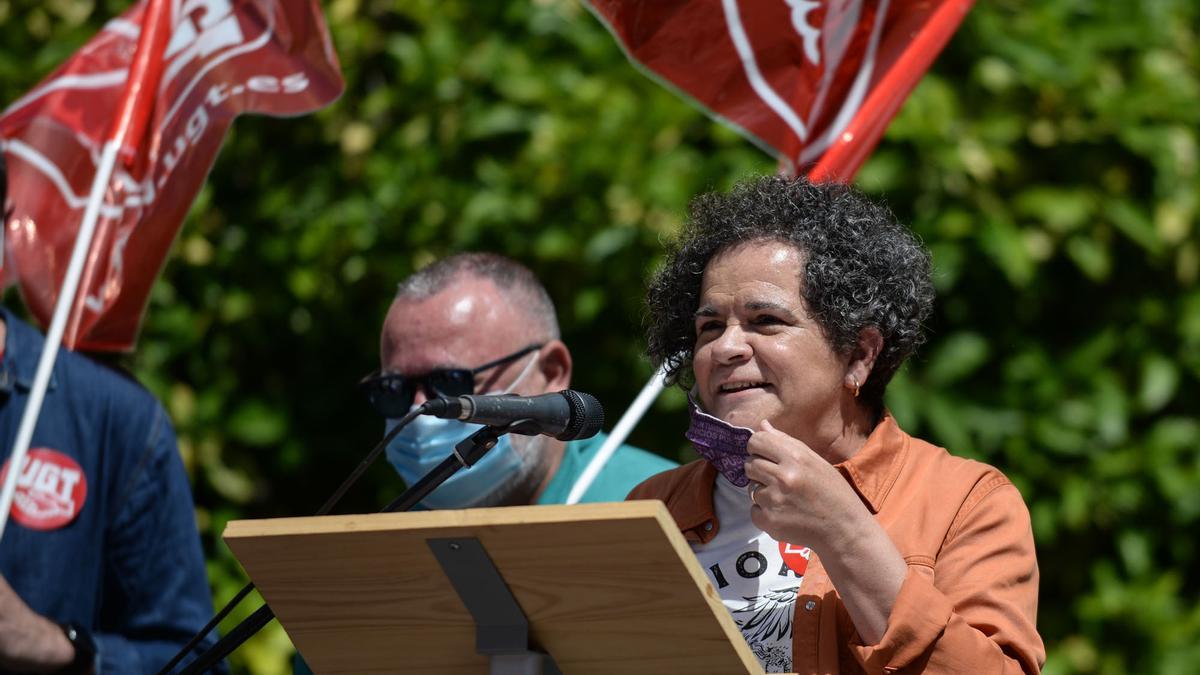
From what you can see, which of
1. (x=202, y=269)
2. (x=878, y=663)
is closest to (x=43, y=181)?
(x=202, y=269)

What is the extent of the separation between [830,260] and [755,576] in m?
0.58

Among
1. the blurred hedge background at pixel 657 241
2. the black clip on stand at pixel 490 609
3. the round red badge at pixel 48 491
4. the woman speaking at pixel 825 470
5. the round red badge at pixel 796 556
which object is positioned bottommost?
the blurred hedge background at pixel 657 241

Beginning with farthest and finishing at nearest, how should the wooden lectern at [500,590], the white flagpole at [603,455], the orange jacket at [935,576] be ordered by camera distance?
the white flagpole at [603,455] < the orange jacket at [935,576] < the wooden lectern at [500,590]

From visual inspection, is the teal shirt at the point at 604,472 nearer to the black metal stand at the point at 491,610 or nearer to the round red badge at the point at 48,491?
the round red badge at the point at 48,491

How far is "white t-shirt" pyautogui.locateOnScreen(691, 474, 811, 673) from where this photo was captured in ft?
9.68

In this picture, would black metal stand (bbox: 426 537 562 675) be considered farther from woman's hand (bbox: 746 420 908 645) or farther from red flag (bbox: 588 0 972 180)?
red flag (bbox: 588 0 972 180)

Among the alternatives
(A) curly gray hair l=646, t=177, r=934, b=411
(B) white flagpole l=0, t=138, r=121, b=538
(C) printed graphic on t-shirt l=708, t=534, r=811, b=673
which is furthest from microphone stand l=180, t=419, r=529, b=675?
(B) white flagpole l=0, t=138, r=121, b=538

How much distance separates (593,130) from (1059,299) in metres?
1.57

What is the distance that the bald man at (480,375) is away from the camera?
4.37 metres

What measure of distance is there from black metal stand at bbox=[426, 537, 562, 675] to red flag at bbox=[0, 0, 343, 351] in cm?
235

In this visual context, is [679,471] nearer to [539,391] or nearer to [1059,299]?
[539,391]

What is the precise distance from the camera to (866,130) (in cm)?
434

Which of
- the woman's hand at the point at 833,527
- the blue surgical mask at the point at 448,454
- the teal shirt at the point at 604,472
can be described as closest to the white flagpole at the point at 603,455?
the teal shirt at the point at 604,472

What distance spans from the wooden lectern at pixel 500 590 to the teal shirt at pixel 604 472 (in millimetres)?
1714
